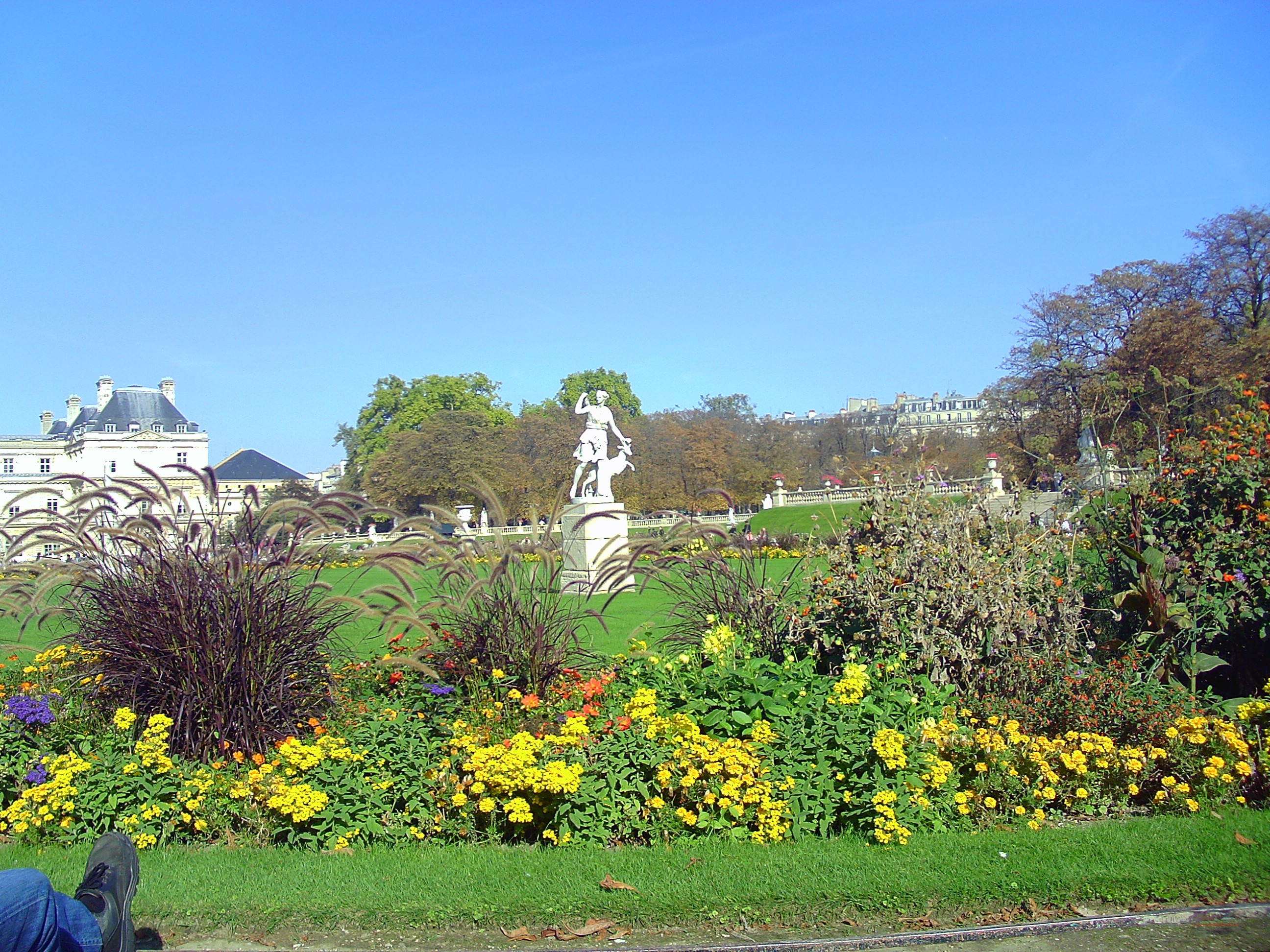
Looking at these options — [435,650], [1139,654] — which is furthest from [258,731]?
[1139,654]

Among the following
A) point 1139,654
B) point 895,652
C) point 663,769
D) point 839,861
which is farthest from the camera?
point 1139,654

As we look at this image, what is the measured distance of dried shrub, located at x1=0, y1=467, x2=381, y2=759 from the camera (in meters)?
5.28

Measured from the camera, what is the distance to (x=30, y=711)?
546 cm

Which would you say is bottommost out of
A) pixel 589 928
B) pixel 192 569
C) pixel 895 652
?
pixel 589 928

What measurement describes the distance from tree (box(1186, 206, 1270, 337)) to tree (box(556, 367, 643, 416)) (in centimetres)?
3803

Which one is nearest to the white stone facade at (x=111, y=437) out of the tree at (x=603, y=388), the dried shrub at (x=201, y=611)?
the tree at (x=603, y=388)

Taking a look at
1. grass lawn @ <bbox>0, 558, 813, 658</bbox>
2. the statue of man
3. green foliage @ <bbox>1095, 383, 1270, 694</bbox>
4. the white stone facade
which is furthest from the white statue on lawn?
the white stone facade

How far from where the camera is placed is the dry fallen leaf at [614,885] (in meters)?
3.99

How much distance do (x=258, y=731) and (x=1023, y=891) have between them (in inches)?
149

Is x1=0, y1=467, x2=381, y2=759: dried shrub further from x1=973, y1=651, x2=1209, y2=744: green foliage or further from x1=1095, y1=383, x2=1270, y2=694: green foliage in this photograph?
x1=1095, y1=383, x2=1270, y2=694: green foliage

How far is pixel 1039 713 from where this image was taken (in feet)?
17.3

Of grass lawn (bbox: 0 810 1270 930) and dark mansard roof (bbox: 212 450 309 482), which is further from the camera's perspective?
dark mansard roof (bbox: 212 450 309 482)

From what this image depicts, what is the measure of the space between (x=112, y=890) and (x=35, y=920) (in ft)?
1.60

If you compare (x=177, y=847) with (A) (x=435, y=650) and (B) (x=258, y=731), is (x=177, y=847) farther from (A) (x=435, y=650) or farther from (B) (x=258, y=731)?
(A) (x=435, y=650)
